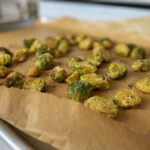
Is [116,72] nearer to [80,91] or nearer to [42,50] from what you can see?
[80,91]

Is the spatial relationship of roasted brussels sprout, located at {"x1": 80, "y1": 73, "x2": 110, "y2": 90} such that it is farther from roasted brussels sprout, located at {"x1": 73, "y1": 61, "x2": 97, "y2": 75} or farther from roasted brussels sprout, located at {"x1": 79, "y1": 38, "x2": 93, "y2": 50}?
roasted brussels sprout, located at {"x1": 79, "y1": 38, "x2": 93, "y2": 50}

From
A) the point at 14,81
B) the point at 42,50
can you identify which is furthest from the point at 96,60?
the point at 14,81

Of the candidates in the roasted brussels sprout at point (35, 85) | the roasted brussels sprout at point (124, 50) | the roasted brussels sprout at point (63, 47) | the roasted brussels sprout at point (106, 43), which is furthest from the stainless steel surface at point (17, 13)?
the roasted brussels sprout at point (35, 85)

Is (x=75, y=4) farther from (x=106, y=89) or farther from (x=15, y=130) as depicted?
(x=15, y=130)

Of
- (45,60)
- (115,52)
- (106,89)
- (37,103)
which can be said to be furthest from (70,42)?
(37,103)

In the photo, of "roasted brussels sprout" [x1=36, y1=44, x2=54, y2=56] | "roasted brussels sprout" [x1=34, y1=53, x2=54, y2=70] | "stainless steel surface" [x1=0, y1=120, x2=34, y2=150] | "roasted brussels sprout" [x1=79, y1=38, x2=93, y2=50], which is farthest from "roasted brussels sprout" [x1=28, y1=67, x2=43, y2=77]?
"roasted brussels sprout" [x1=79, y1=38, x2=93, y2=50]

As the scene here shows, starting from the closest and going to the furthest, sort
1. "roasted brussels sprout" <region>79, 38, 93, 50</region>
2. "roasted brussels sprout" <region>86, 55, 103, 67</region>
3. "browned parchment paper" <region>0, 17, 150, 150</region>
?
"browned parchment paper" <region>0, 17, 150, 150</region>, "roasted brussels sprout" <region>86, 55, 103, 67</region>, "roasted brussels sprout" <region>79, 38, 93, 50</region>
